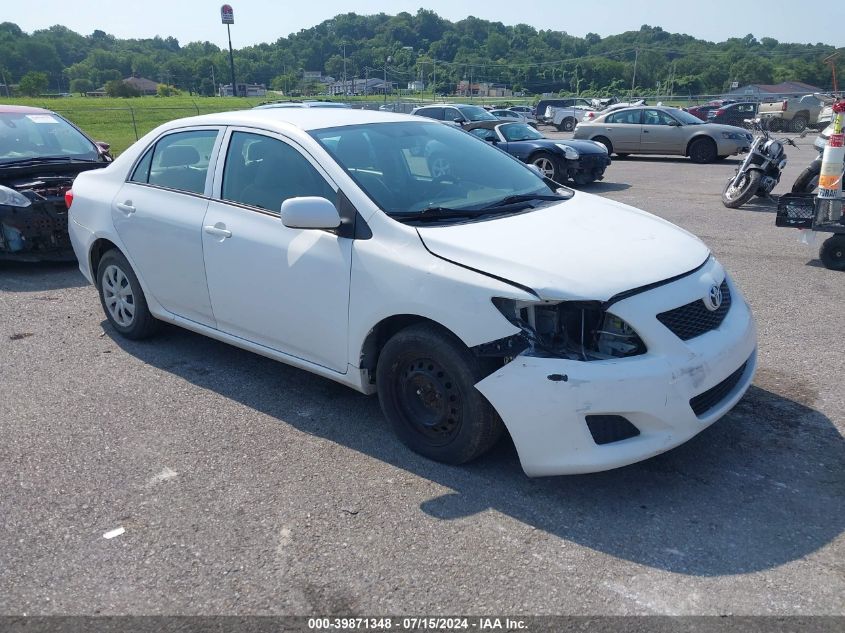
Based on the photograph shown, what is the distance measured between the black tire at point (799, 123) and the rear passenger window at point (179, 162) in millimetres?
31563

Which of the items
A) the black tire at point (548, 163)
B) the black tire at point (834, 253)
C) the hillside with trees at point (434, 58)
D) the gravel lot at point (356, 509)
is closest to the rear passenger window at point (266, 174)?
the gravel lot at point (356, 509)

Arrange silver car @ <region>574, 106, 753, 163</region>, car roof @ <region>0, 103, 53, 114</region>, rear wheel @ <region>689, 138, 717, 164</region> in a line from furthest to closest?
1. rear wheel @ <region>689, 138, 717, 164</region>
2. silver car @ <region>574, 106, 753, 163</region>
3. car roof @ <region>0, 103, 53, 114</region>

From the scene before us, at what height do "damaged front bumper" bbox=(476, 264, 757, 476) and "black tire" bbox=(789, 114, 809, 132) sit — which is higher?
"damaged front bumper" bbox=(476, 264, 757, 476)

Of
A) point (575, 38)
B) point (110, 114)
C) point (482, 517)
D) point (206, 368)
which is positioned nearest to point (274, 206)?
point (206, 368)

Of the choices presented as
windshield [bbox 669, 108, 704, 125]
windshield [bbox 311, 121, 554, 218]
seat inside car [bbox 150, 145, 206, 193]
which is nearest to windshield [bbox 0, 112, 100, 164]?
seat inside car [bbox 150, 145, 206, 193]

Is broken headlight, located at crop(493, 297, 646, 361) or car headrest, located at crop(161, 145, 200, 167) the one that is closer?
broken headlight, located at crop(493, 297, 646, 361)

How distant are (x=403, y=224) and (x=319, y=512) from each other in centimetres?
150

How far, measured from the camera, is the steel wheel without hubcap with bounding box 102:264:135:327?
5648mm

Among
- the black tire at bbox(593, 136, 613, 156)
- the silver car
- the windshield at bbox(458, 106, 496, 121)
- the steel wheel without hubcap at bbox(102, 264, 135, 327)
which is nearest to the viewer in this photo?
the steel wheel without hubcap at bbox(102, 264, 135, 327)

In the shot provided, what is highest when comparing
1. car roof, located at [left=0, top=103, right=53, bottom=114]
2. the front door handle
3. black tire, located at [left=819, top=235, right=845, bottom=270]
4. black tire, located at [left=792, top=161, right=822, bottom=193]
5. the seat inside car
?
car roof, located at [left=0, top=103, right=53, bottom=114]

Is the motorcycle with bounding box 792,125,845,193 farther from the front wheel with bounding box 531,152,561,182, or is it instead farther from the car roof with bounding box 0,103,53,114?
the car roof with bounding box 0,103,53,114

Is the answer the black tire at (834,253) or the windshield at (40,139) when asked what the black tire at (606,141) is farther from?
the windshield at (40,139)

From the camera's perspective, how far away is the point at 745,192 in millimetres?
11719

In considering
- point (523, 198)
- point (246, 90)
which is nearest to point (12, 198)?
point (523, 198)
